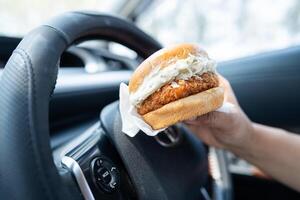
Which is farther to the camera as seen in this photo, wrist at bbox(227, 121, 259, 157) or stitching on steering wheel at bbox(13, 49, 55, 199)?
wrist at bbox(227, 121, 259, 157)

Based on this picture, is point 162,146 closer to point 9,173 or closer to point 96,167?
point 96,167

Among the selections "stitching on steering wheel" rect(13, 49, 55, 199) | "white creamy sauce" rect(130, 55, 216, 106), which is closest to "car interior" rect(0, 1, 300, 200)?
"stitching on steering wheel" rect(13, 49, 55, 199)

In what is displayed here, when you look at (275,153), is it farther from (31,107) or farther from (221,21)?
(221,21)

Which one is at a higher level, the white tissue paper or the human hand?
the white tissue paper

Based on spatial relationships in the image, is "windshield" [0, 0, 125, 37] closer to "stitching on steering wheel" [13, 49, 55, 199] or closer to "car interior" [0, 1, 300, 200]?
"car interior" [0, 1, 300, 200]

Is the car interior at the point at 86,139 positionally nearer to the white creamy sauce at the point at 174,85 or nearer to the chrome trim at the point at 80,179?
the chrome trim at the point at 80,179

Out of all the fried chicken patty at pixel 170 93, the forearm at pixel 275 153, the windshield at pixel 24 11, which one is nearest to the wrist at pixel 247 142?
the forearm at pixel 275 153
